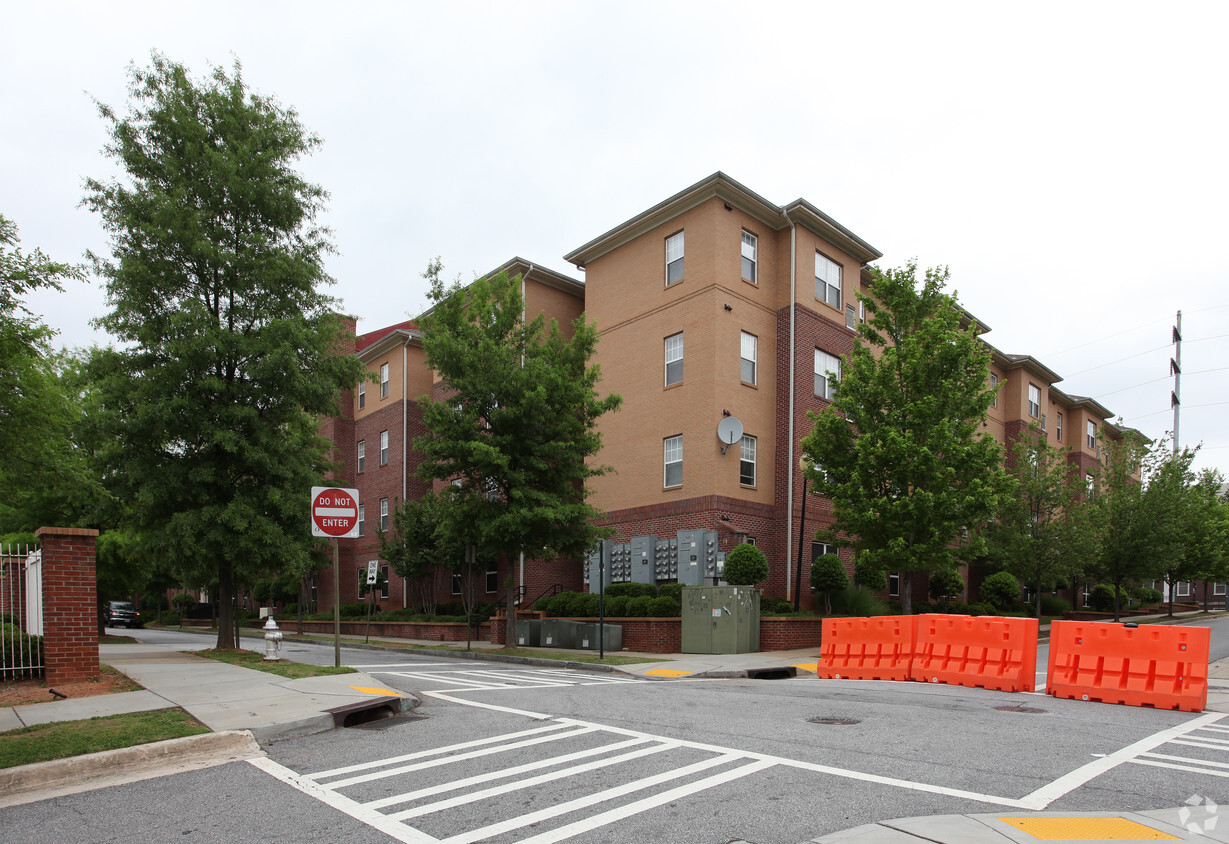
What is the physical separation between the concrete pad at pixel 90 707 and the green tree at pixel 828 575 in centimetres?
1761

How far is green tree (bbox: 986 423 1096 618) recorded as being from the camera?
2859 centimetres

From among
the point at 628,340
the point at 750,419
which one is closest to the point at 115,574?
the point at 628,340

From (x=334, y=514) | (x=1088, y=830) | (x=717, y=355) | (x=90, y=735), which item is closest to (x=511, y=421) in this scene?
(x=717, y=355)

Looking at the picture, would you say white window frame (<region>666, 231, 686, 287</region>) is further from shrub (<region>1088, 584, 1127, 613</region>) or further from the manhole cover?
shrub (<region>1088, 584, 1127, 613</region>)

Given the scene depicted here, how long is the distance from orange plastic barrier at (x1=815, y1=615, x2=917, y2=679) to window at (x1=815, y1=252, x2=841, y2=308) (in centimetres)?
1440

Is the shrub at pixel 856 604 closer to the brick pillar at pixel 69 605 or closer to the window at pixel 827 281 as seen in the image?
the window at pixel 827 281

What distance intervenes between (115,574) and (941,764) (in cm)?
2720

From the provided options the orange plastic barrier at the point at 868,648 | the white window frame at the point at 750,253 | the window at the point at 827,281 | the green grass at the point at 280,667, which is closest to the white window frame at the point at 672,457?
the white window frame at the point at 750,253

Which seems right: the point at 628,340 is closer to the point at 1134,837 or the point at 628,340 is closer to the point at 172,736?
the point at 172,736

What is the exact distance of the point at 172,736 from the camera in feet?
24.2

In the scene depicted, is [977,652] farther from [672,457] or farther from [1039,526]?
[1039,526]

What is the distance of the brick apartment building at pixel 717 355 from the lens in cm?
2417

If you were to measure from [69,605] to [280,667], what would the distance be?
3.44 metres

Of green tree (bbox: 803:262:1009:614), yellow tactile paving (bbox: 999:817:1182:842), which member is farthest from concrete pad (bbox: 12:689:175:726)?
green tree (bbox: 803:262:1009:614)
